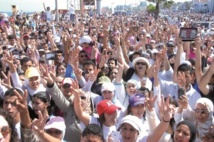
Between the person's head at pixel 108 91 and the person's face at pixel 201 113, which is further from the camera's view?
the person's head at pixel 108 91

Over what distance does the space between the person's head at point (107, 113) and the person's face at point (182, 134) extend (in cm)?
65

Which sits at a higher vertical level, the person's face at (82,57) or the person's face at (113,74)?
the person's face at (82,57)

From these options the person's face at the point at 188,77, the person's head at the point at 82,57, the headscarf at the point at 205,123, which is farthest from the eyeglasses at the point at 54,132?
the person's head at the point at 82,57

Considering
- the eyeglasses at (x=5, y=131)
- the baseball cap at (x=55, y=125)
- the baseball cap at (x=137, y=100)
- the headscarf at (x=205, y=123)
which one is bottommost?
the headscarf at (x=205, y=123)

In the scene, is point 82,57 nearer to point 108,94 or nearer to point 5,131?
point 108,94

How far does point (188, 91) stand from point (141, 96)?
1.06 meters

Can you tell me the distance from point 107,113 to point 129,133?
456 millimetres

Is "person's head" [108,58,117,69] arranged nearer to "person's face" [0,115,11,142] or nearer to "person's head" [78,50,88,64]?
"person's head" [78,50,88,64]

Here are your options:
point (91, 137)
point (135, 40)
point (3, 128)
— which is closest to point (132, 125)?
point (91, 137)

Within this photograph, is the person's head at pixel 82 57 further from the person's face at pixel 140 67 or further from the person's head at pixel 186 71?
the person's head at pixel 186 71

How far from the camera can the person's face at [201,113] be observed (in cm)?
378

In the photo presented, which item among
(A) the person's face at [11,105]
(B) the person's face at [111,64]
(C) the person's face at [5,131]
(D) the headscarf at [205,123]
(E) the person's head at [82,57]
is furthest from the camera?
(E) the person's head at [82,57]

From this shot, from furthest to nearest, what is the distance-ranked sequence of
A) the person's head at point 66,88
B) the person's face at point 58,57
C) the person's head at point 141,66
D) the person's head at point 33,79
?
the person's face at point 58,57
the person's head at point 141,66
the person's head at point 33,79
the person's head at point 66,88

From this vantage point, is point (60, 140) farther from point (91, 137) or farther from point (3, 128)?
point (3, 128)
